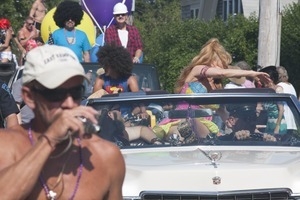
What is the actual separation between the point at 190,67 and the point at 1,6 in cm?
3615

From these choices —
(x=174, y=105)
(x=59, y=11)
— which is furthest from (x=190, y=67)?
(x=59, y=11)

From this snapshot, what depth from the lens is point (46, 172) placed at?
3.79m

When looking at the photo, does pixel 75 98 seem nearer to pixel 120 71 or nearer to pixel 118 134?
pixel 118 134

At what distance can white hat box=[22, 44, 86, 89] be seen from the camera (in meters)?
3.61

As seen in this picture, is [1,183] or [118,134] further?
[118,134]

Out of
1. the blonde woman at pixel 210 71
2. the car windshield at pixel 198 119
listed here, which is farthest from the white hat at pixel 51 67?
the blonde woman at pixel 210 71

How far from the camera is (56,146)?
364cm

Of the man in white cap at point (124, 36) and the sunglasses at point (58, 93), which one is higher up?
the sunglasses at point (58, 93)

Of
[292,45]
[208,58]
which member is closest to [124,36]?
[208,58]

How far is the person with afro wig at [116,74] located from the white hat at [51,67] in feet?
21.7

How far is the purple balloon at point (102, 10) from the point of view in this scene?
57.3 ft

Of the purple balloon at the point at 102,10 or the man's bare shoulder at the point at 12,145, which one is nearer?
the man's bare shoulder at the point at 12,145

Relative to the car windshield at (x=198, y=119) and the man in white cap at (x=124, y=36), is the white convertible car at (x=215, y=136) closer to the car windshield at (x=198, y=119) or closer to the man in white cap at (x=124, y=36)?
the car windshield at (x=198, y=119)

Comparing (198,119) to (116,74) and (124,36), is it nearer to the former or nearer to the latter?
(116,74)
